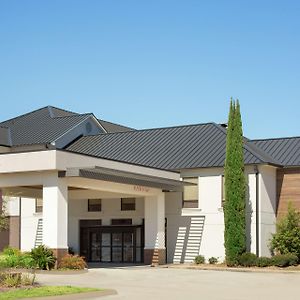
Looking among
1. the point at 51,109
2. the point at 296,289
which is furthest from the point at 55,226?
the point at 51,109

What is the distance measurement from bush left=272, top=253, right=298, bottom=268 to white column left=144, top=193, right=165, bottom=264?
6.14 metres

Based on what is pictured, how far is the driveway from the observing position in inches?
795

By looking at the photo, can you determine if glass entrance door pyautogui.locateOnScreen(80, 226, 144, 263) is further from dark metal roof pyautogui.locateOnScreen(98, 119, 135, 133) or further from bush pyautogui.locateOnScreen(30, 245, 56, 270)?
dark metal roof pyautogui.locateOnScreen(98, 119, 135, 133)

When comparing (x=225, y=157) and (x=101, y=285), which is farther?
(x=225, y=157)

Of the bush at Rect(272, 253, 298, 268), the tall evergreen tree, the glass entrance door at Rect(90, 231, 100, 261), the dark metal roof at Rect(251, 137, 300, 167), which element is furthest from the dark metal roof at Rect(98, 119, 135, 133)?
the bush at Rect(272, 253, 298, 268)

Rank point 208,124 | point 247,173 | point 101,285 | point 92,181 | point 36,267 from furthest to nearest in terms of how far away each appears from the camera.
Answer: point 208,124 → point 247,173 → point 92,181 → point 36,267 → point 101,285

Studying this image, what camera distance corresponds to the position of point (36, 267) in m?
28.4

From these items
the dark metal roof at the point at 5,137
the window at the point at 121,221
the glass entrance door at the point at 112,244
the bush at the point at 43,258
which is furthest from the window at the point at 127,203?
the dark metal roof at the point at 5,137

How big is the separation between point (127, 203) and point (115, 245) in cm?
273

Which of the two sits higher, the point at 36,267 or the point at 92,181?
the point at 92,181

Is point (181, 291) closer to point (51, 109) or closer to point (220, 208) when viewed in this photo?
point (220, 208)

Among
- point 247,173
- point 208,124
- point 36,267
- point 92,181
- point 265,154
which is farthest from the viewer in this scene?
point 208,124

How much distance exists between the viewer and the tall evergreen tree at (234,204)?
35.2 metres

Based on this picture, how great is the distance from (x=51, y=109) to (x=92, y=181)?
23234 mm
